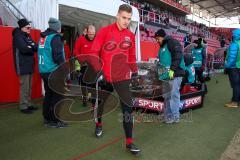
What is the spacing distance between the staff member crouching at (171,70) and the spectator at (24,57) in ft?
7.85

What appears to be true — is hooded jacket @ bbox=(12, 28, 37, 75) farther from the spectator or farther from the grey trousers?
the grey trousers

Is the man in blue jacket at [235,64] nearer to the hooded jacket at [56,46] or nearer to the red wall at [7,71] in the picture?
the hooded jacket at [56,46]

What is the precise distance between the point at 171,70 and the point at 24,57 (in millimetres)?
2777

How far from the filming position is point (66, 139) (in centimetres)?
440

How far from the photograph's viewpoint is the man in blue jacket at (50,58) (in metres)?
4.74

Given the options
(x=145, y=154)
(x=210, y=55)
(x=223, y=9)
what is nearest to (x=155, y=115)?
(x=145, y=154)

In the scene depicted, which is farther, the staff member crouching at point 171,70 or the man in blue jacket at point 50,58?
the staff member crouching at point 171,70

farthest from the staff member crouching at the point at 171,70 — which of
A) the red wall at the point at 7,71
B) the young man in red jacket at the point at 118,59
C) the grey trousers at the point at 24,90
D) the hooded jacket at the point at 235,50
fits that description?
the red wall at the point at 7,71

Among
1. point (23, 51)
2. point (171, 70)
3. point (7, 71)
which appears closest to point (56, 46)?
point (23, 51)

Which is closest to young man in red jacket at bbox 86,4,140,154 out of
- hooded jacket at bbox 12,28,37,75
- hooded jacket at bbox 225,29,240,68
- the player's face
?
the player's face

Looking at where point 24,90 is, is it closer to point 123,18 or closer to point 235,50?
point 123,18

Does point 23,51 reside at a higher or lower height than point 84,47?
lower

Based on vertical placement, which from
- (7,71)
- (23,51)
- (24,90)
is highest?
(23,51)

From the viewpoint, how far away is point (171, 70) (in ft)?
16.3
